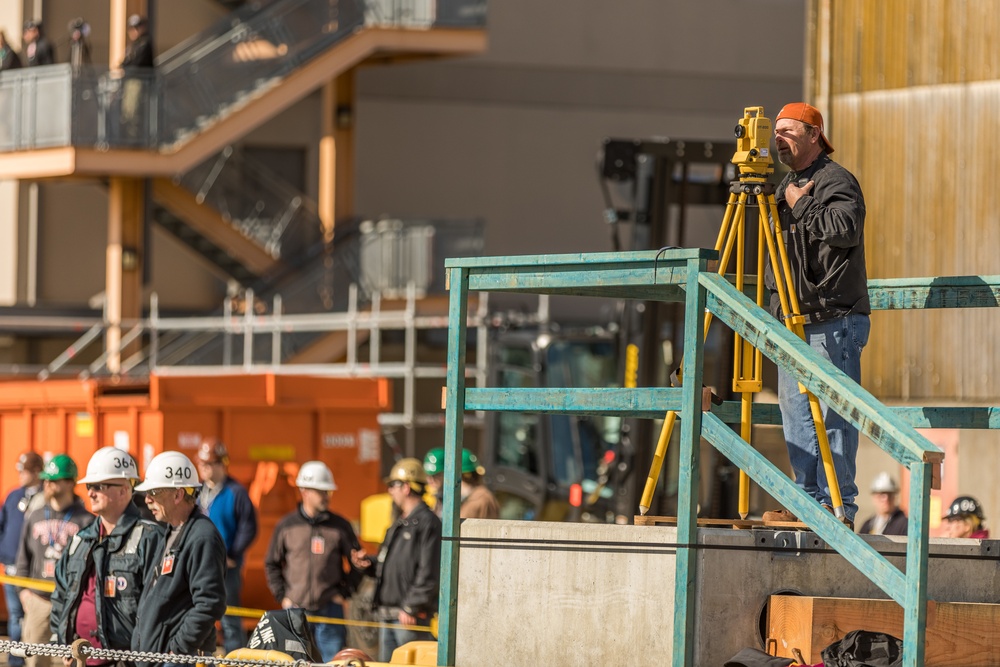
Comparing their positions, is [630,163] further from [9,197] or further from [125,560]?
[9,197]

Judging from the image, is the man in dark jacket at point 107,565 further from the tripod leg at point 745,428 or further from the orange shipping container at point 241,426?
the orange shipping container at point 241,426

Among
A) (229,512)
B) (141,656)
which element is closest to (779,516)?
(141,656)

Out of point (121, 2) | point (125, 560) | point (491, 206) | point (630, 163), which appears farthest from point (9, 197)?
point (125, 560)

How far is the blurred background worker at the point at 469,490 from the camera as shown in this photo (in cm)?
1204

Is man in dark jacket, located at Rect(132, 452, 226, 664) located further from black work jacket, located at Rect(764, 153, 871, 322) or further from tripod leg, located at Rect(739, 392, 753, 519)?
black work jacket, located at Rect(764, 153, 871, 322)

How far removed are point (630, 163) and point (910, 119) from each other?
9.44ft

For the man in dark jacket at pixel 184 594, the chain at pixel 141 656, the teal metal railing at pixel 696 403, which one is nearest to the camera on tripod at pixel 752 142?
the teal metal railing at pixel 696 403

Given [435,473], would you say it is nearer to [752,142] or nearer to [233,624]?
Result: [233,624]

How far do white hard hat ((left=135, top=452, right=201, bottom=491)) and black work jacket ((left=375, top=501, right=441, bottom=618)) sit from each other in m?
3.73

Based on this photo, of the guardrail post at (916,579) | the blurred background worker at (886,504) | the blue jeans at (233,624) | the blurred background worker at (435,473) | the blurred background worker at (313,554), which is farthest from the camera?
the blurred background worker at (435,473)

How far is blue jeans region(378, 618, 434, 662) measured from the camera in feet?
37.7

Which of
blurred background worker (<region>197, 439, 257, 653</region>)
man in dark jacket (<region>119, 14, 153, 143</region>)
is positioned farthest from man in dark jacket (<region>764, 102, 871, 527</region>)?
man in dark jacket (<region>119, 14, 153, 143</region>)

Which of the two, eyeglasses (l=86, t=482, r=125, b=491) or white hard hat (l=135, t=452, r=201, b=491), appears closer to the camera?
white hard hat (l=135, t=452, r=201, b=491)

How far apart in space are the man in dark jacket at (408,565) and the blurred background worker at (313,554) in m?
0.18
